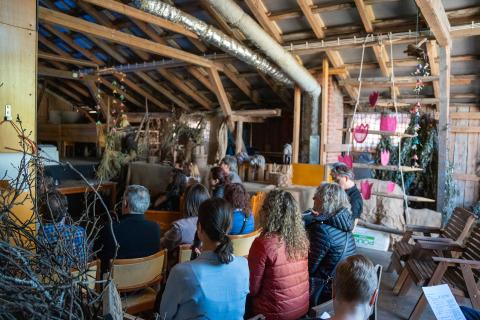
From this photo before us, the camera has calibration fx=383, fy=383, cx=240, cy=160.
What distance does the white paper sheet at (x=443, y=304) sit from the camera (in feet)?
6.21

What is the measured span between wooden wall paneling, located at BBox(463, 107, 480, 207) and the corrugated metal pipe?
375 centimetres

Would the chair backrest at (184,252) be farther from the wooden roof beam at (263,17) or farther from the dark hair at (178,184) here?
the wooden roof beam at (263,17)

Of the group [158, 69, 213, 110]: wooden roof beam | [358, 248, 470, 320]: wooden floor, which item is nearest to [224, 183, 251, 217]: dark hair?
[358, 248, 470, 320]: wooden floor

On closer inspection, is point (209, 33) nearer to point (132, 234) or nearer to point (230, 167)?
point (230, 167)

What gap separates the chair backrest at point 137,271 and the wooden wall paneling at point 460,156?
7.02 metres

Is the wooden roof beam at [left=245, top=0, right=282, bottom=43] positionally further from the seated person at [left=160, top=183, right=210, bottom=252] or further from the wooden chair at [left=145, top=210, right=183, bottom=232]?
the seated person at [left=160, top=183, right=210, bottom=252]

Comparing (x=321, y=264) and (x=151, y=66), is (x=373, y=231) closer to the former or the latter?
(x=321, y=264)

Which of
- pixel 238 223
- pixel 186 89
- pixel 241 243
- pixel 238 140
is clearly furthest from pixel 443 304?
pixel 186 89

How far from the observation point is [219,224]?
188 centimetres

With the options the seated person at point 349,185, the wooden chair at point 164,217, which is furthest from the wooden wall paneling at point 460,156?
the wooden chair at point 164,217

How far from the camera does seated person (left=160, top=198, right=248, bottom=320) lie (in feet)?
5.47

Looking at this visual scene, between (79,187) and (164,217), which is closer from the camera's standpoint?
(164,217)

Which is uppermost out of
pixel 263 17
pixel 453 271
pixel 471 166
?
pixel 263 17

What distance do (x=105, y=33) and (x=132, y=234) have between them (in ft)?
13.4
